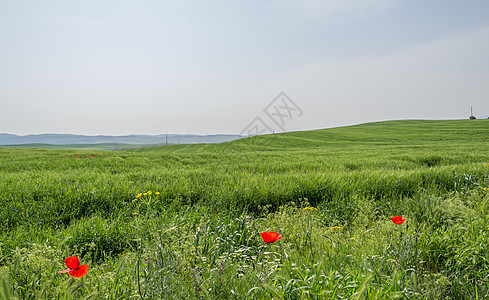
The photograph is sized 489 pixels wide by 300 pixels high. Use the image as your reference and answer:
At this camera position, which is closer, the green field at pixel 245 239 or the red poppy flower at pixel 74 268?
the red poppy flower at pixel 74 268

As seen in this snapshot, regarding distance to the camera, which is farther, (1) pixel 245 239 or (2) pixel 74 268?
(1) pixel 245 239

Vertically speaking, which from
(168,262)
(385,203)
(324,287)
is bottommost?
(385,203)

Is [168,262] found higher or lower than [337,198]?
higher

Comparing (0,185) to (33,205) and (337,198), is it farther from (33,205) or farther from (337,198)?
(337,198)

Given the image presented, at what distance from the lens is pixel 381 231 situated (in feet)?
9.22

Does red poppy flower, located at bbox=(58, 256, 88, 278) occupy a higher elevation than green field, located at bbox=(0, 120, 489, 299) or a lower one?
higher

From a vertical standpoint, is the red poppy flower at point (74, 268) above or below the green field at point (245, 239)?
above

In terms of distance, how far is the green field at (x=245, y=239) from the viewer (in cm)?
156

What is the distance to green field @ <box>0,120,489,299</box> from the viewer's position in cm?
156

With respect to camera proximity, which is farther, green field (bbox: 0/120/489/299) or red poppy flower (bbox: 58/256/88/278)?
green field (bbox: 0/120/489/299)

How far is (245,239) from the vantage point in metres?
2.61

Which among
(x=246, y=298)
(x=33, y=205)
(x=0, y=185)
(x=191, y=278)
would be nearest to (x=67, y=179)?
(x=0, y=185)

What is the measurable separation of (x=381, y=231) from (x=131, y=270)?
248 cm

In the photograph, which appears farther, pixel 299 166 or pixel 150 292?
pixel 299 166
